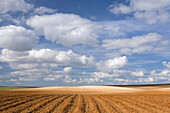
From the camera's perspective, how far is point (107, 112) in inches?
744

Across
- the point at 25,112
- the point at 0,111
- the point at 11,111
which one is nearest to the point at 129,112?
the point at 25,112

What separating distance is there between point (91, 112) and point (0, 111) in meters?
9.25

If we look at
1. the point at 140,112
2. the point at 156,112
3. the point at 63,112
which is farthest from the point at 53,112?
the point at 156,112

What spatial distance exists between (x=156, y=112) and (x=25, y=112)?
532 inches

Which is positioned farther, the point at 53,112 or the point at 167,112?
the point at 167,112

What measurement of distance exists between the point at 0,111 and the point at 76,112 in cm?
773

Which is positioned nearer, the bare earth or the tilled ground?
the tilled ground

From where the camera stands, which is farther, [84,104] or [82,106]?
[84,104]

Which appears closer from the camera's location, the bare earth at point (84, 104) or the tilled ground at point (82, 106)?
the tilled ground at point (82, 106)

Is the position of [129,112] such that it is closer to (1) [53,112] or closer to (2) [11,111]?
(1) [53,112]

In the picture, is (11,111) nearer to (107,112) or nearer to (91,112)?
(91,112)

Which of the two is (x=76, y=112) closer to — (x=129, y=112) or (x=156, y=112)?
(x=129, y=112)

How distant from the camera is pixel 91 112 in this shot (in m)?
18.8

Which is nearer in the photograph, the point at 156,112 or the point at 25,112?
the point at 25,112
